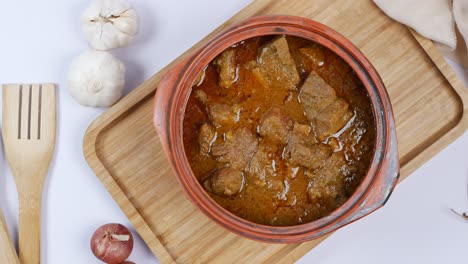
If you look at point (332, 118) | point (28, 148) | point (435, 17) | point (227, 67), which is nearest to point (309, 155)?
point (332, 118)

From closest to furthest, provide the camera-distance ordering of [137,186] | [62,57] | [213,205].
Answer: [213,205], [137,186], [62,57]

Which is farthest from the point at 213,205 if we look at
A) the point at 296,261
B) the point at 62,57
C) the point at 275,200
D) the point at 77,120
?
the point at 62,57

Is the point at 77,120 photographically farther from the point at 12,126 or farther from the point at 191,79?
the point at 191,79

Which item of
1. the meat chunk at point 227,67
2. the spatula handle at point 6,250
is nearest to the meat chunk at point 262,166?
the meat chunk at point 227,67

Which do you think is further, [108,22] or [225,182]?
[108,22]

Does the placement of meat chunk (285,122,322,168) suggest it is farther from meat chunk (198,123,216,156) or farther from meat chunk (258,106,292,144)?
meat chunk (198,123,216,156)

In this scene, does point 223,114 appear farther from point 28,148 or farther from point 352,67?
point 28,148

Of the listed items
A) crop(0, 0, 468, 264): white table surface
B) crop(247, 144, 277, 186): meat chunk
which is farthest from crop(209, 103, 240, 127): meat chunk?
crop(0, 0, 468, 264): white table surface
